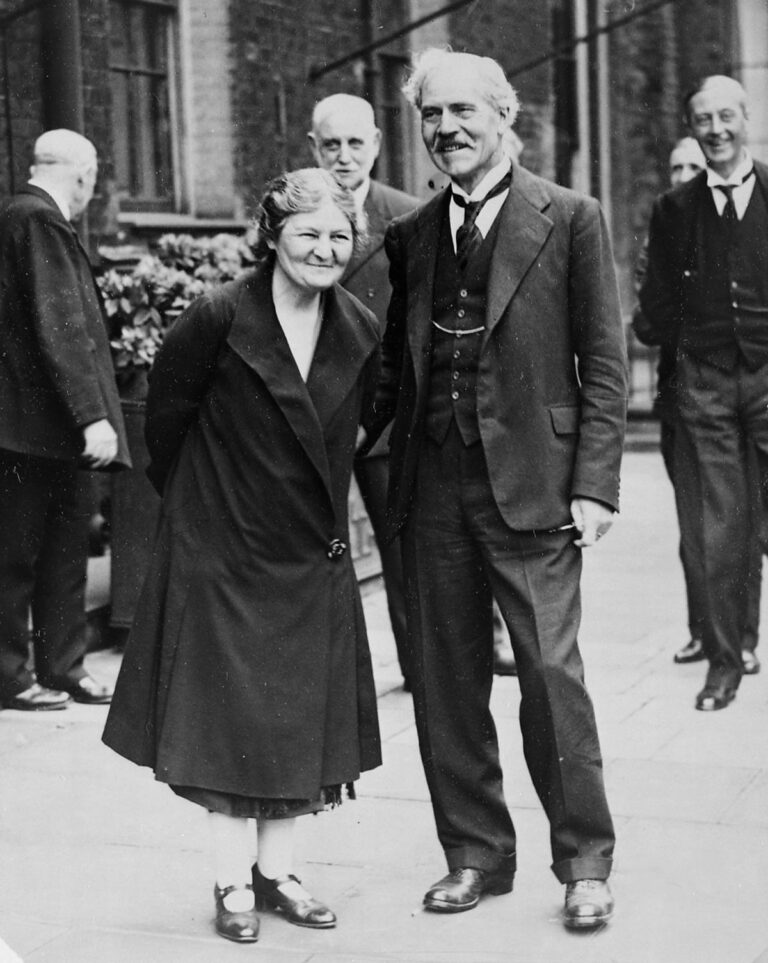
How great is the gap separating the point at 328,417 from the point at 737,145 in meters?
2.84

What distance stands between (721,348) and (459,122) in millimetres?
2588

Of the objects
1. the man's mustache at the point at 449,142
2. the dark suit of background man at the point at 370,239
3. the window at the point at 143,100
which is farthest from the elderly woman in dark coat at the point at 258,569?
the window at the point at 143,100

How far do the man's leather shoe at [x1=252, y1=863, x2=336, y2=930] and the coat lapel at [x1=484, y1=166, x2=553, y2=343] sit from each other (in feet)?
4.64

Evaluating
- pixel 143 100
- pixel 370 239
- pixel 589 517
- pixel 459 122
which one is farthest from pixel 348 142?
pixel 143 100

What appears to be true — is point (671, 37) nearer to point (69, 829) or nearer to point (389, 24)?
point (389, 24)

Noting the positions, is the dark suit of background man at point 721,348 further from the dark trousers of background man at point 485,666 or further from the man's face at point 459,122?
the man's face at point 459,122

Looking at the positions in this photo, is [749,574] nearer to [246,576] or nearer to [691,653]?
[691,653]

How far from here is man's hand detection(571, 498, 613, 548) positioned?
430cm

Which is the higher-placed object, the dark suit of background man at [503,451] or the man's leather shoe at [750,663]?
the dark suit of background man at [503,451]

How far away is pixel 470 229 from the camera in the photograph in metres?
4.37

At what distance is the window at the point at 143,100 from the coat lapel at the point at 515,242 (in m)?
5.52

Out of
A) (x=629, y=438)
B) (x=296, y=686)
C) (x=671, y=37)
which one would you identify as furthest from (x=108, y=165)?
(x=671, y=37)

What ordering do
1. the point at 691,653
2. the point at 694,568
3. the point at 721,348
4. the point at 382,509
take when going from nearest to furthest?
the point at 382,509 → the point at 721,348 → the point at 694,568 → the point at 691,653

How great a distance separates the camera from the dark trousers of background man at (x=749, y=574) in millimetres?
6711
